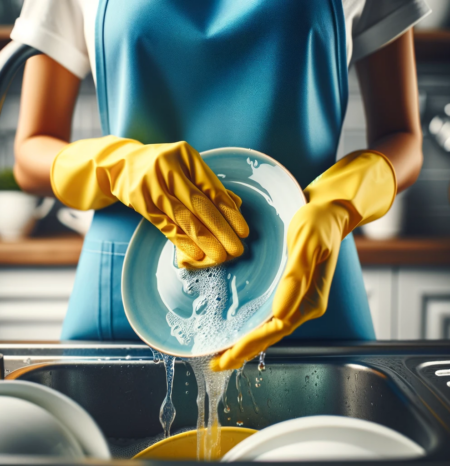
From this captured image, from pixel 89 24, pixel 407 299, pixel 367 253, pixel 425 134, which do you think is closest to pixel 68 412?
pixel 89 24

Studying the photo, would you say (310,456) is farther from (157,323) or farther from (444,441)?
(157,323)

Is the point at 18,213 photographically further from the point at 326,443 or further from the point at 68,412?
the point at 326,443

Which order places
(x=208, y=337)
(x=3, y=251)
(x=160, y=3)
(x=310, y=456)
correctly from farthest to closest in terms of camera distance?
(x=3, y=251), (x=160, y=3), (x=208, y=337), (x=310, y=456)

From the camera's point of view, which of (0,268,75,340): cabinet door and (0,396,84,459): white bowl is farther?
(0,268,75,340): cabinet door

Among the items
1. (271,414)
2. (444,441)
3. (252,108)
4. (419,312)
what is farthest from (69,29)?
(419,312)

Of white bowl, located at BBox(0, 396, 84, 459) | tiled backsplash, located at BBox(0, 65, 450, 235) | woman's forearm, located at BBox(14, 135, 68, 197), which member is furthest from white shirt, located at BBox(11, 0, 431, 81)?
tiled backsplash, located at BBox(0, 65, 450, 235)

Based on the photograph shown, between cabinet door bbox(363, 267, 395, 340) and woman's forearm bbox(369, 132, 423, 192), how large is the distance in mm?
702

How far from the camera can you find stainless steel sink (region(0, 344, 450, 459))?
0.51m

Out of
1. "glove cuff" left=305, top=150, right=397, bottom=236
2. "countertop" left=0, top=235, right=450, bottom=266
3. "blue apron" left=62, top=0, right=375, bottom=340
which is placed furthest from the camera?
"countertop" left=0, top=235, right=450, bottom=266

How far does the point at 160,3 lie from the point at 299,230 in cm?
40

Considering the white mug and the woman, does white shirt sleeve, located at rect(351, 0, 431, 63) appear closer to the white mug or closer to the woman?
the woman

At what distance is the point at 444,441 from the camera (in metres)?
0.34

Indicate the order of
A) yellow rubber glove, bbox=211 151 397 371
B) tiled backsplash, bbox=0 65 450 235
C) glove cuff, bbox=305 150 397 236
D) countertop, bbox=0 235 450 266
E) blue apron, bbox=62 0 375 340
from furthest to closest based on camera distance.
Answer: tiled backsplash, bbox=0 65 450 235 → countertop, bbox=0 235 450 266 → blue apron, bbox=62 0 375 340 → glove cuff, bbox=305 150 397 236 → yellow rubber glove, bbox=211 151 397 371

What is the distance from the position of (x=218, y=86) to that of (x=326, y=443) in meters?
0.51
